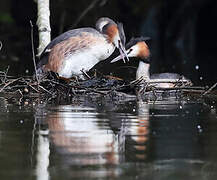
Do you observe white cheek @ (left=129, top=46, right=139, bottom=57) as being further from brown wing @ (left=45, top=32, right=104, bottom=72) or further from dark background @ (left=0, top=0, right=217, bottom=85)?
dark background @ (left=0, top=0, right=217, bottom=85)

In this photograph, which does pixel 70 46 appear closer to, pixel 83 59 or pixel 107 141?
pixel 83 59

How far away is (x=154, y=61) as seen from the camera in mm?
16609

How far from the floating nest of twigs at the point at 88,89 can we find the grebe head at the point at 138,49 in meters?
1.13

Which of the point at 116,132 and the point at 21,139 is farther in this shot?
the point at 116,132

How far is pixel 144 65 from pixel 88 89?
1873mm

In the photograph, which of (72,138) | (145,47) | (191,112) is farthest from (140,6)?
(72,138)

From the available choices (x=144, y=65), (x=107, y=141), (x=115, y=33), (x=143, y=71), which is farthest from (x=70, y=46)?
(x=107, y=141)

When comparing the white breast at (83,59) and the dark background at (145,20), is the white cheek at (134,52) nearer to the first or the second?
the white breast at (83,59)

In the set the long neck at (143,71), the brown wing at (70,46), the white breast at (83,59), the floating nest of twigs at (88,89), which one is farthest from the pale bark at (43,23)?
the long neck at (143,71)

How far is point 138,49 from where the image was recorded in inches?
397

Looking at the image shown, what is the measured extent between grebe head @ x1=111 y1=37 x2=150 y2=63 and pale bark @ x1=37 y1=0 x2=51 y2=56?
125cm

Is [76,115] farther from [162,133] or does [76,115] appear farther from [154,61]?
[154,61]

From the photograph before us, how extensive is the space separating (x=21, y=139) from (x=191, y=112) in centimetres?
237

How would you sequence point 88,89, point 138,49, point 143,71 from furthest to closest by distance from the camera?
point 138,49
point 143,71
point 88,89
